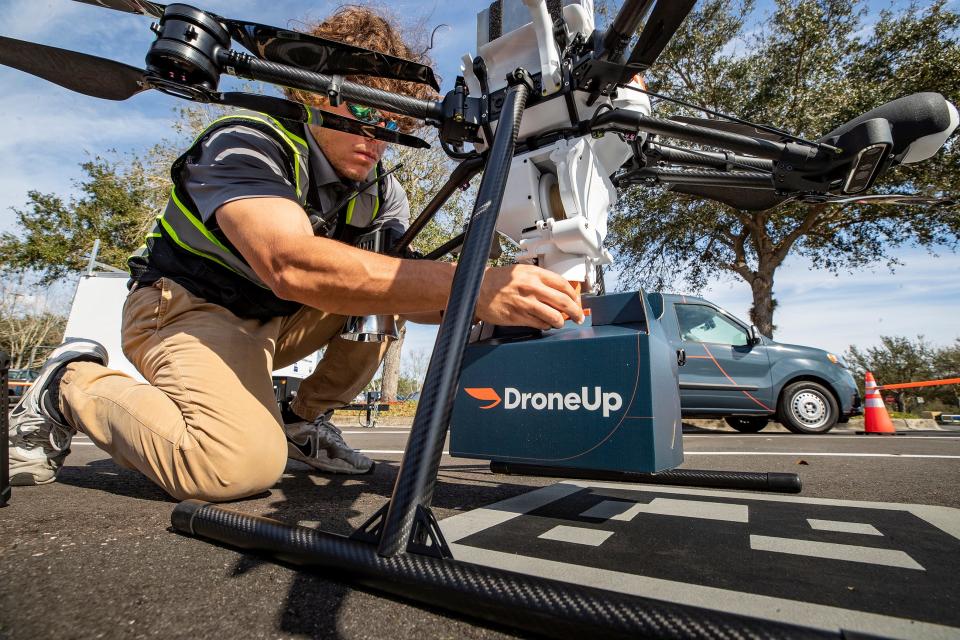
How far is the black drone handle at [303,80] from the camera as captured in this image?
3.38ft

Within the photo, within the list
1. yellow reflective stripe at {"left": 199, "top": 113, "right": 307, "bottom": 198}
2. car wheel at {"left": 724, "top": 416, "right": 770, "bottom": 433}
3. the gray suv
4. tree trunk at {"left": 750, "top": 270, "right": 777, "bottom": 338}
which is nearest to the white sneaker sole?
yellow reflective stripe at {"left": 199, "top": 113, "right": 307, "bottom": 198}

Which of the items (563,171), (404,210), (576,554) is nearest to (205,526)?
(576,554)

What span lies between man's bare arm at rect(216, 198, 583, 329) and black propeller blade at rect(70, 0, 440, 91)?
36 centimetres

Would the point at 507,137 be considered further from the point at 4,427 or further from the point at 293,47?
the point at 4,427

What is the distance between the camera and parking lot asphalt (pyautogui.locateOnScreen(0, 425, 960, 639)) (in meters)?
0.64

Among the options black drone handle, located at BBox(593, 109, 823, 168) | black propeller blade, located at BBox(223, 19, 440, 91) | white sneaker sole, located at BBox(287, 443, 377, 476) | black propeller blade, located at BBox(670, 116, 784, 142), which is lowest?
white sneaker sole, located at BBox(287, 443, 377, 476)

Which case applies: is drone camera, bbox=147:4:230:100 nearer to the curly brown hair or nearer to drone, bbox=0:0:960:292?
drone, bbox=0:0:960:292

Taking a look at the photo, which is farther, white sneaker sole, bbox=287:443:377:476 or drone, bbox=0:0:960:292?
white sneaker sole, bbox=287:443:377:476

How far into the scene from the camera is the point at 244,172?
4.06ft

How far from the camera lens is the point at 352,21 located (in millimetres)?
1795

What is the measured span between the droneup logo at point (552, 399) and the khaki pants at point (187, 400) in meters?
0.69

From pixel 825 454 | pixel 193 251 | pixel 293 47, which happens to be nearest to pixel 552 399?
pixel 293 47

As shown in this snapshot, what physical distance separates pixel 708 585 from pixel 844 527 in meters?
0.59

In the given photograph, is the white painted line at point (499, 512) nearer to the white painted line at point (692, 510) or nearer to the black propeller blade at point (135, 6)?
the white painted line at point (692, 510)
